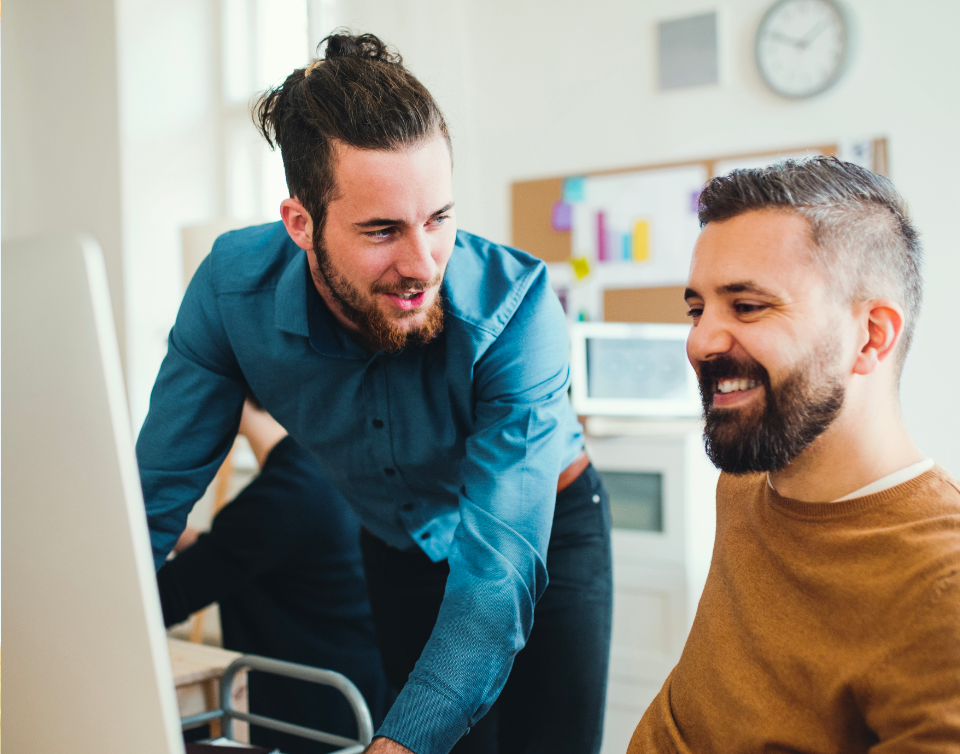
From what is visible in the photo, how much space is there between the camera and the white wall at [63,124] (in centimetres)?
341

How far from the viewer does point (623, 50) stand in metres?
3.04

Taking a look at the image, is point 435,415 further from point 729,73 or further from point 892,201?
point 729,73

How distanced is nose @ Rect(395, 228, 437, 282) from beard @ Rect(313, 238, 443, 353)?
0.01 metres

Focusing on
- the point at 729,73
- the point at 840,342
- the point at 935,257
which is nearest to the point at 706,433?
the point at 840,342

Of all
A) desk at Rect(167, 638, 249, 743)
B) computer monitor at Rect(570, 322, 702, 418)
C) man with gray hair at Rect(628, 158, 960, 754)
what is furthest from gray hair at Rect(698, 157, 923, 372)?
computer monitor at Rect(570, 322, 702, 418)

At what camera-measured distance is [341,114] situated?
1060mm

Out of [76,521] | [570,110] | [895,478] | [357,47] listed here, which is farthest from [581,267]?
[76,521]

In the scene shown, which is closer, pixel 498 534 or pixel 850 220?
pixel 850 220

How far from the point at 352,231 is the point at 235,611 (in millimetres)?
1014

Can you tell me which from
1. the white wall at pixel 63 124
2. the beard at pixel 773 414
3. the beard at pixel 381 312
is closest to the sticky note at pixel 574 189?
the white wall at pixel 63 124

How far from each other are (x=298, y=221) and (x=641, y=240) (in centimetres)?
208

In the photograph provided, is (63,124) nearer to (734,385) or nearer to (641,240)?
(641,240)

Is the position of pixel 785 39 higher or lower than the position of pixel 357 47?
higher

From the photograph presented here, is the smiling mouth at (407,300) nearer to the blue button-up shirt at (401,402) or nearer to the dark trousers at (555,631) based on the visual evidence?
the blue button-up shirt at (401,402)
